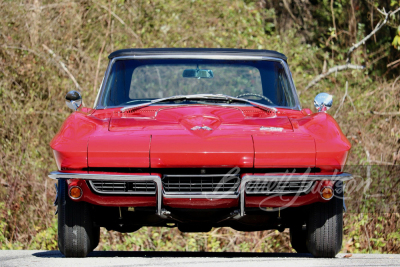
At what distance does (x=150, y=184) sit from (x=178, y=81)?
31.2 ft

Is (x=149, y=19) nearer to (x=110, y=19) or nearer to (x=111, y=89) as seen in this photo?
(x=110, y=19)

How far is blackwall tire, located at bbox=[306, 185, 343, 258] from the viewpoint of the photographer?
5.29 metres

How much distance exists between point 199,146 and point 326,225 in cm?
127

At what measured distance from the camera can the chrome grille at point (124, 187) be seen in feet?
16.1

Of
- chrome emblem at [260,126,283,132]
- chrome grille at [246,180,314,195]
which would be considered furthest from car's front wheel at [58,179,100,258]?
chrome emblem at [260,126,283,132]

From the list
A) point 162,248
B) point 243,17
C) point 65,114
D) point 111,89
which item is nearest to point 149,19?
point 243,17

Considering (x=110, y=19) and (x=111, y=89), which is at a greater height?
(x=110, y=19)

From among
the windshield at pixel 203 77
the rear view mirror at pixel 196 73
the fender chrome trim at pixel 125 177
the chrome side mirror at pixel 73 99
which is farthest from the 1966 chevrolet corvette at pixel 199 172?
the rear view mirror at pixel 196 73

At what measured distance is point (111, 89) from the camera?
6.36m

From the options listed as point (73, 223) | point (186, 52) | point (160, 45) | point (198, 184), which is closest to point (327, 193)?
point (198, 184)

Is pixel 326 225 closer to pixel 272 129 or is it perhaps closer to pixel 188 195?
pixel 272 129

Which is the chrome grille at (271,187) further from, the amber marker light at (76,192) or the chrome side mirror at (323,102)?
the chrome side mirror at (323,102)

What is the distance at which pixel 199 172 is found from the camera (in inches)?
193

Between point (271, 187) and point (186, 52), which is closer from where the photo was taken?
point (271, 187)
